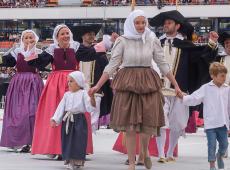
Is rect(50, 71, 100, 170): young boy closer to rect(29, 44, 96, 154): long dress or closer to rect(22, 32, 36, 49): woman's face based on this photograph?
rect(29, 44, 96, 154): long dress

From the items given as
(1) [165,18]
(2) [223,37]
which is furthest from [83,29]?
(2) [223,37]

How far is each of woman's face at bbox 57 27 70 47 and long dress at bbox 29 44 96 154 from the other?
84mm

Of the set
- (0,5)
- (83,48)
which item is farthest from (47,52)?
(0,5)

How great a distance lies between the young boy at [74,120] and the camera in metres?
8.62

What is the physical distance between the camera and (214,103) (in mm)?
8242

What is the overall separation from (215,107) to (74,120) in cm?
160

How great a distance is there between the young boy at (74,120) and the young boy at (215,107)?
1242 mm

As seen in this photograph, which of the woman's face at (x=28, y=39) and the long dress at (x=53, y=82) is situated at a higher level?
the woman's face at (x=28, y=39)

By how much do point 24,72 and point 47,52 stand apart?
1232 millimetres

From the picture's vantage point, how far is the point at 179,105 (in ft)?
31.5

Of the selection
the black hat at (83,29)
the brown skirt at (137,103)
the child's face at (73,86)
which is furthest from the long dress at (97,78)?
the brown skirt at (137,103)

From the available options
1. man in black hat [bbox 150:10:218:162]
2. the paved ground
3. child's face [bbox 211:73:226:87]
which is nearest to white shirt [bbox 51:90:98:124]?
the paved ground

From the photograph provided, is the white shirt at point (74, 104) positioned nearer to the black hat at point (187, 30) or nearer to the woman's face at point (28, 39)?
the black hat at point (187, 30)

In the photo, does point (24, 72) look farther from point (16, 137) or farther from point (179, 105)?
point (179, 105)
